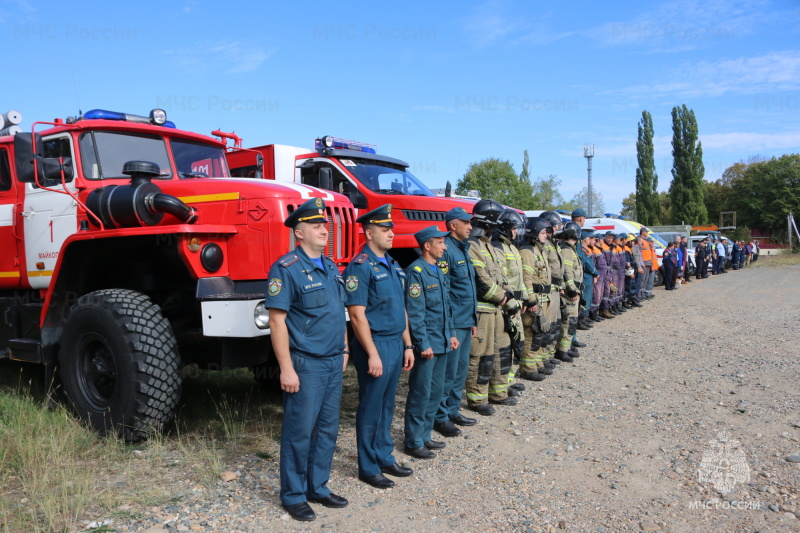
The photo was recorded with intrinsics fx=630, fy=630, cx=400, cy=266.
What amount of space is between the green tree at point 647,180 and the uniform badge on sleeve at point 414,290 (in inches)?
1816

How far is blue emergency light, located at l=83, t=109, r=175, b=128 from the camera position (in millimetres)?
5633

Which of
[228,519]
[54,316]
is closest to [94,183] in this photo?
[54,316]

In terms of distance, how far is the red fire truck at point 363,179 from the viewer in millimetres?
8320

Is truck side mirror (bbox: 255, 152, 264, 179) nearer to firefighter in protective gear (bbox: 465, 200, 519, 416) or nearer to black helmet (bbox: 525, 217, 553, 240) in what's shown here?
firefighter in protective gear (bbox: 465, 200, 519, 416)

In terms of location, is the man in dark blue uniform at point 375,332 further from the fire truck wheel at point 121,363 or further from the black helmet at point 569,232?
the black helmet at point 569,232

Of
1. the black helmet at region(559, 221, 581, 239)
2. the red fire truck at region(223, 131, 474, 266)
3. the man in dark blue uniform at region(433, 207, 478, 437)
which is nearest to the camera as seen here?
the man in dark blue uniform at region(433, 207, 478, 437)

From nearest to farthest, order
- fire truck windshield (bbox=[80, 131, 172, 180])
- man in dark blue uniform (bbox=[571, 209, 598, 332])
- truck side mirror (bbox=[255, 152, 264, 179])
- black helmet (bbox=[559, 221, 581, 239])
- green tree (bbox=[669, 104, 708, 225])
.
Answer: fire truck windshield (bbox=[80, 131, 172, 180]), truck side mirror (bbox=[255, 152, 264, 179]), black helmet (bbox=[559, 221, 581, 239]), man in dark blue uniform (bbox=[571, 209, 598, 332]), green tree (bbox=[669, 104, 708, 225])

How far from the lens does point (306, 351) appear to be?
3.62m

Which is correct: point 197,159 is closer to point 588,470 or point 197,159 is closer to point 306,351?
point 306,351

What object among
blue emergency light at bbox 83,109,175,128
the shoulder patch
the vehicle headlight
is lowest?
the vehicle headlight

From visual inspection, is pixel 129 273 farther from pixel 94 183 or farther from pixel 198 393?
pixel 198 393

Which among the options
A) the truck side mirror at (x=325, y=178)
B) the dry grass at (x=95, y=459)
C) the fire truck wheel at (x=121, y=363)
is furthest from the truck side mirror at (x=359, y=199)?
the fire truck wheel at (x=121, y=363)

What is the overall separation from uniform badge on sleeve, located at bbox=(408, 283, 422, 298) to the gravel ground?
123 cm

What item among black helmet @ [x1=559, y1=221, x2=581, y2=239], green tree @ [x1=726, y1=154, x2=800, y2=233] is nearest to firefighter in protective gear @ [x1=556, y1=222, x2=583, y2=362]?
black helmet @ [x1=559, y1=221, x2=581, y2=239]
